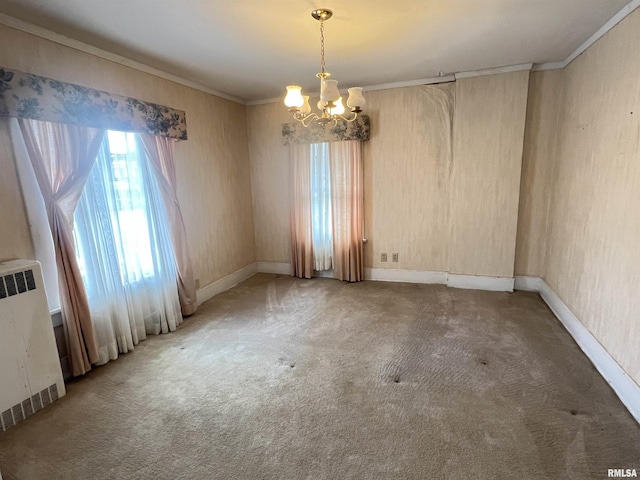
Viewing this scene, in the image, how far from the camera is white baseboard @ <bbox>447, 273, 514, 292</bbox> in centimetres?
399

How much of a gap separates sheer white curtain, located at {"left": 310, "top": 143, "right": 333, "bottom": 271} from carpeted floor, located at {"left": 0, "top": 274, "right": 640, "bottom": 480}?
1.50 m

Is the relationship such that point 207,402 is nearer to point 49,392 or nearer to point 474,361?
point 49,392

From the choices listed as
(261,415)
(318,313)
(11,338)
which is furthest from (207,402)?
(318,313)

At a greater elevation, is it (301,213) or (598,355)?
(301,213)

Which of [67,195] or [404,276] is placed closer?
[67,195]

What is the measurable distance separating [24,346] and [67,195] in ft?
3.48

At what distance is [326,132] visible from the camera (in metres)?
4.32

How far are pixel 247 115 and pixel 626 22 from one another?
4132mm

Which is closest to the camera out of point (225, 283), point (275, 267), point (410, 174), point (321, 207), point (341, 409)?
point (341, 409)

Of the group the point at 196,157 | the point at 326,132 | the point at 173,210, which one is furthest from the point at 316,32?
the point at 173,210

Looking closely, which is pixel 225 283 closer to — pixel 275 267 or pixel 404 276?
pixel 275 267

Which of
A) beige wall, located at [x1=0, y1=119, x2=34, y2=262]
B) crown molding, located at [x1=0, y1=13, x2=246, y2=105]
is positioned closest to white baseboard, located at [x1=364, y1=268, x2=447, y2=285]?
crown molding, located at [x1=0, y1=13, x2=246, y2=105]

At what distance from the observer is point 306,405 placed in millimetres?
2129

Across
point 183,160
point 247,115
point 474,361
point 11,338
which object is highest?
point 247,115
